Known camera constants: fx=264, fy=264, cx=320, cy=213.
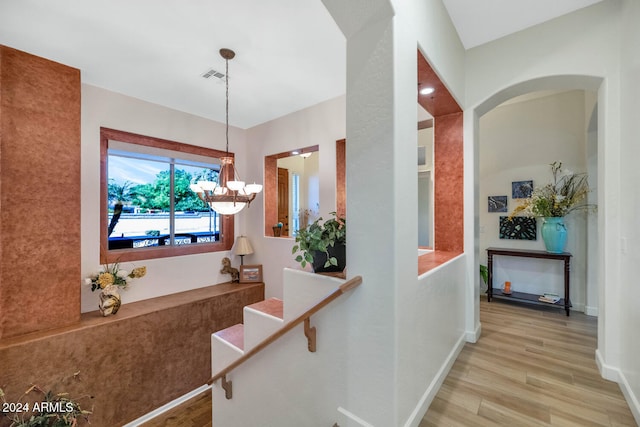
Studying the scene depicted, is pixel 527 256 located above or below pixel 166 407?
above

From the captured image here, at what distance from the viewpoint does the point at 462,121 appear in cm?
256

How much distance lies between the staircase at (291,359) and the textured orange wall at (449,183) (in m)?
1.66

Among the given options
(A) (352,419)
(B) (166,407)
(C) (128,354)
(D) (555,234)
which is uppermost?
(D) (555,234)

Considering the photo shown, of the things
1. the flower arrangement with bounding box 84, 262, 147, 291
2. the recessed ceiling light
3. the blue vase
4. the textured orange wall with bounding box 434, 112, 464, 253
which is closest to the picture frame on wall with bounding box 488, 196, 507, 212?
the blue vase

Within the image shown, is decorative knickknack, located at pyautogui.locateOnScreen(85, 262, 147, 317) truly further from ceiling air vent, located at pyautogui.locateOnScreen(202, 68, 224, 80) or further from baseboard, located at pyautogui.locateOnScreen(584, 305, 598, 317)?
baseboard, located at pyautogui.locateOnScreen(584, 305, 598, 317)

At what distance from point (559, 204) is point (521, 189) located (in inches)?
23.4

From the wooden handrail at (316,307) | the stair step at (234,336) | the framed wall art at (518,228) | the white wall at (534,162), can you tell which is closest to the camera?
the wooden handrail at (316,307)

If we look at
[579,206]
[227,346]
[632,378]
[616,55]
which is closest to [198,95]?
[227,346]

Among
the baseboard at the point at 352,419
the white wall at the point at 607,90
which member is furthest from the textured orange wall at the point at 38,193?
the white wall at the point at 607,90

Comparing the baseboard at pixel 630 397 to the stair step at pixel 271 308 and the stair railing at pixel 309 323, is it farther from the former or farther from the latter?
the stair step at pixel 271 308

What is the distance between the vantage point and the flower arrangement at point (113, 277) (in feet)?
10.3

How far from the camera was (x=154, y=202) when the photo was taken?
3.91 metres

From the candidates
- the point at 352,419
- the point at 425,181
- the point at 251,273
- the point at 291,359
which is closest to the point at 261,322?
the point at 291,359

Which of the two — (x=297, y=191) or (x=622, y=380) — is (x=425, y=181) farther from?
(x=622, y=380)
